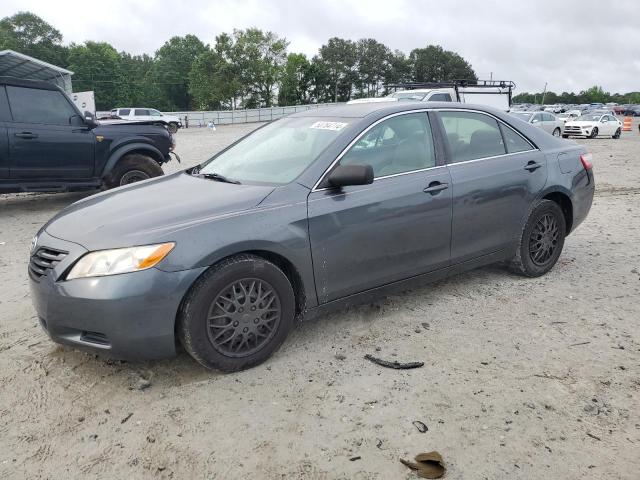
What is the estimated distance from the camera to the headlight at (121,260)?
9.27 feet

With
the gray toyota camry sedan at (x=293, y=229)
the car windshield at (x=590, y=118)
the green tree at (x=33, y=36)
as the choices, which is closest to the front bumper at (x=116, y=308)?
the gray toyota camry sedan at (x=293, y=229)

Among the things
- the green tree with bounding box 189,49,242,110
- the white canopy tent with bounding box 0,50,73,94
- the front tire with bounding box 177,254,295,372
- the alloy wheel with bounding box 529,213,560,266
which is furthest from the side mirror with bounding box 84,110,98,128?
the green tree with bounding box 189,49,242,110

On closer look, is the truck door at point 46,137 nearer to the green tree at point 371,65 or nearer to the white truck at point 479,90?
the white truck at point 479,90

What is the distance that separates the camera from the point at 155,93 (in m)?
86.5

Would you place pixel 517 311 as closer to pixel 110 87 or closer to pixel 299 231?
pixel 299 231

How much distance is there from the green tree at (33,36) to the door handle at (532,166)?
297 ft

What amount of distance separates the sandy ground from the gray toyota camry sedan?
299 mm

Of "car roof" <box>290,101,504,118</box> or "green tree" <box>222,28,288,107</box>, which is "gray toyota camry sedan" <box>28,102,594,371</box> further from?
"green tree" <box>222,28,288,107</box>

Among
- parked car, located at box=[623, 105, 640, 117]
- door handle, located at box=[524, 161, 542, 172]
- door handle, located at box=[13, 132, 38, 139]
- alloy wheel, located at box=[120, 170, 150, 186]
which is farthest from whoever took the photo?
parked car, located at box=[623, 105, 640, 117]

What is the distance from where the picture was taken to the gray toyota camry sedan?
288 cm

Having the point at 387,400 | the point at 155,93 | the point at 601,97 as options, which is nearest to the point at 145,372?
the point at 387,400

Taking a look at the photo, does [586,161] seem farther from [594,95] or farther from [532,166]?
[594,95]

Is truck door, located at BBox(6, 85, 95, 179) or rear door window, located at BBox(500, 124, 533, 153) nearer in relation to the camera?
rear door window, located at BBox(500, 124, 533, 153)

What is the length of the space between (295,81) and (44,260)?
255 feet
